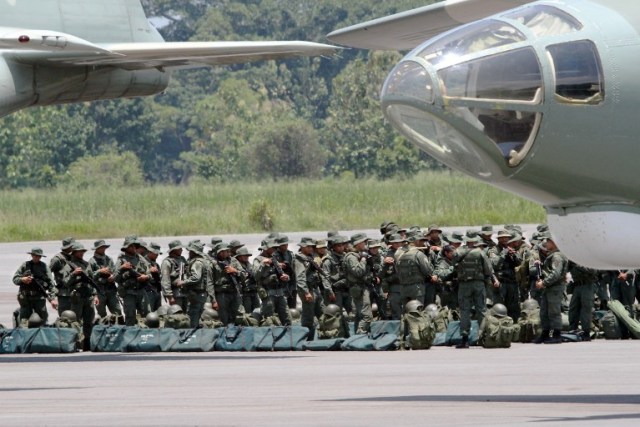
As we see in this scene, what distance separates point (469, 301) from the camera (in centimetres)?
1994

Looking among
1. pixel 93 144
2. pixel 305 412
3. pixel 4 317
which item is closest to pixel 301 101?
pixel 93 144

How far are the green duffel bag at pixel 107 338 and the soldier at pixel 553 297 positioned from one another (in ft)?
16.9

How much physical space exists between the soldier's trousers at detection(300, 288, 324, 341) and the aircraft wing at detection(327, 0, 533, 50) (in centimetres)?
749

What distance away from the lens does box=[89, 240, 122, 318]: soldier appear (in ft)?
69.8

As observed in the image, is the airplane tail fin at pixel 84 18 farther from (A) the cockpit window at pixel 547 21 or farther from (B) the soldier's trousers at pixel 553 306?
(A) the cockpit window at pixel 547 21

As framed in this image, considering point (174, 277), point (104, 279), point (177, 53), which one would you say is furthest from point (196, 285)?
point (177, 53)

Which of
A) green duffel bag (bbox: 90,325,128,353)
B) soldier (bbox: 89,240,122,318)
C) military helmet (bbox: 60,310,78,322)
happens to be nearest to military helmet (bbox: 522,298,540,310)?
green duffel bag (bbox: 90,325,128,353)

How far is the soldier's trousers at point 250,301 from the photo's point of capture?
21672 mm

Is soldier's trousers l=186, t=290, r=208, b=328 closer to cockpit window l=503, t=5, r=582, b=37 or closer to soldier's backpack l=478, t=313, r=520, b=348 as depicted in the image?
soldier's backpack l=478, t=313, r=520, b=348

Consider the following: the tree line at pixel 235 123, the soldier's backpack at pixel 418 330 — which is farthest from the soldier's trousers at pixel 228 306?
the tree line at pixel 235 123

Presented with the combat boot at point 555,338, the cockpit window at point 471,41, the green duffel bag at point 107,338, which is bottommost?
the green duffel bag at point 107,338

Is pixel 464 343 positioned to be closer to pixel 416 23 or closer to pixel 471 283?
pixel 471 283

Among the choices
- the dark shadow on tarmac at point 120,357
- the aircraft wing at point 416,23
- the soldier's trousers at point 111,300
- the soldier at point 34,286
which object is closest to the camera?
the aircraft wing at point 416,23

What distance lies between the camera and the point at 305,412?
12469mm
